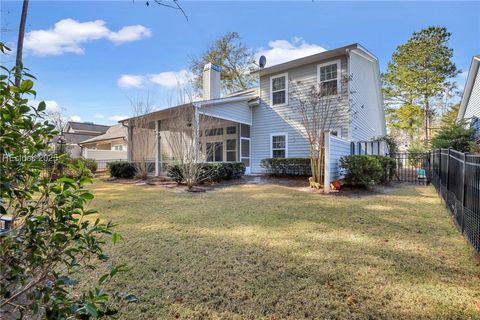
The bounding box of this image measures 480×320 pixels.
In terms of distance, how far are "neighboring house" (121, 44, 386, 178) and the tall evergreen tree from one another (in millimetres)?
9667

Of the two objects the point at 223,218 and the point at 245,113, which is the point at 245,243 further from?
the point at 245,113

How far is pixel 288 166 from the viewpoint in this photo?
11.6 meters

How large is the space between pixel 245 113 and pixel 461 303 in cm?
1197

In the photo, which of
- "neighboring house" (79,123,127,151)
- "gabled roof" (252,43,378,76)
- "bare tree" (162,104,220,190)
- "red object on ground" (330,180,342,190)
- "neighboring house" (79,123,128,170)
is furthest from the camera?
"neighboring house" (79,123,127,151)

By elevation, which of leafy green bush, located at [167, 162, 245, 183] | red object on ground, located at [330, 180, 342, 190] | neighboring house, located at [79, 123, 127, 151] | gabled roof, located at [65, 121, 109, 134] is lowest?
red object on ground, located at [330, 180, 342, 190]

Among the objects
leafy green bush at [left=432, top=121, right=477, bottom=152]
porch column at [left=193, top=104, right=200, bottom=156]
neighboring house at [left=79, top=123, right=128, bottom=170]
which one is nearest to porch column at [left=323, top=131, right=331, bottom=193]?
porch column at [left=193, top=104, right=200, bottom=156]

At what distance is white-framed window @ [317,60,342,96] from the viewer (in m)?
11.0

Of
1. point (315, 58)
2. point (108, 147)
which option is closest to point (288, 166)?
point (315, 58)

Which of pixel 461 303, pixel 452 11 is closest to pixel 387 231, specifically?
pixel 461 303

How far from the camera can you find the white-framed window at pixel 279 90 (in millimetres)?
12906

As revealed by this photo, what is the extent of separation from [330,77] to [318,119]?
2503 mm

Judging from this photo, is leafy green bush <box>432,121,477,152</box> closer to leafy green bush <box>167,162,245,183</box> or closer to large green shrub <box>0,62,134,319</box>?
leafy green bush <box>167,162,245,183</box>

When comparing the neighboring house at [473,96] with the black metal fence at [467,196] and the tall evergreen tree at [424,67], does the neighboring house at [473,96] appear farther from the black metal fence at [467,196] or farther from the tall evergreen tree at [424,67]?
the black metal fence at [467,196]

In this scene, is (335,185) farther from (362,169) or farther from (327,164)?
(362,169)
